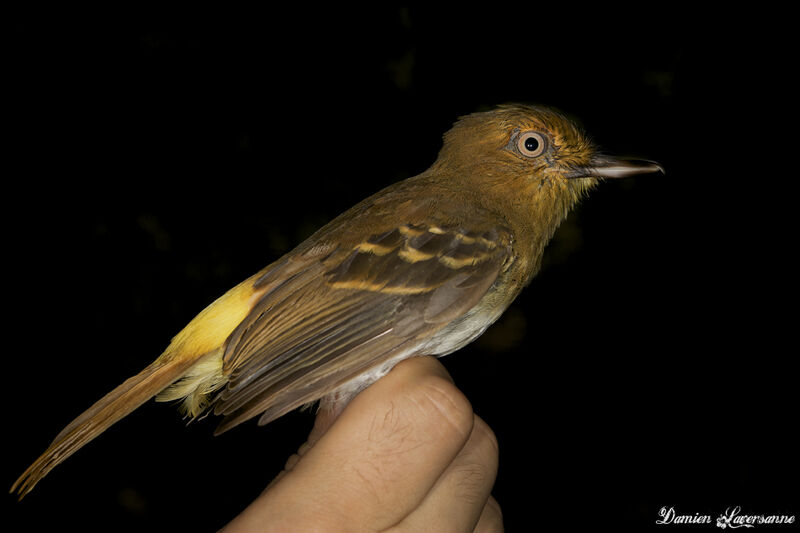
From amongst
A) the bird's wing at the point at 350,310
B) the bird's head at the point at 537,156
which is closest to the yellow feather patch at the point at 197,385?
the bird's wing at the point at 350,310

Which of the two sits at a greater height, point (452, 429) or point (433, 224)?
point (433, 224)

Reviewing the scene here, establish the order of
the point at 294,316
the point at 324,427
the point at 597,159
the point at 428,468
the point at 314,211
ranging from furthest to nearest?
1. the point at 314,211
2. the point at 597,159
3. the point at 324,427
4. the point at 294,316
5. the point at 428,468

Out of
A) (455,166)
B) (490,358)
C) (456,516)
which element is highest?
(455,166)

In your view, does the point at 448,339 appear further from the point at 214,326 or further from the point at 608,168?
the point at 608,168

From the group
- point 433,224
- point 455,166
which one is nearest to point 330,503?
point 433,224

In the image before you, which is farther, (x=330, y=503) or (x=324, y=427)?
(x=324, y=427)

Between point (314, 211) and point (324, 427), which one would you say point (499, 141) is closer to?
point (324, 427)

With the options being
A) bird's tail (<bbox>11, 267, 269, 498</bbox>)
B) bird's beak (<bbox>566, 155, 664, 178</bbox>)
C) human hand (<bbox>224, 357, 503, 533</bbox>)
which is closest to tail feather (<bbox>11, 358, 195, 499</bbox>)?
bird's tail (<bbox>11, 267, 269, 498</bbox>)
